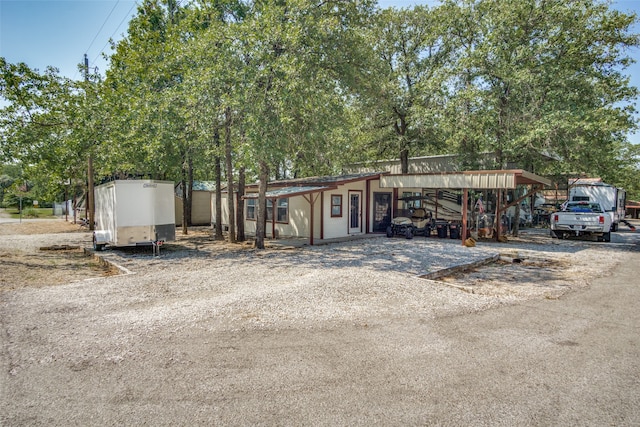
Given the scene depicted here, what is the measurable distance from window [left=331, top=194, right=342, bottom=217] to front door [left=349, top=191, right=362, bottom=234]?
27.5 inches

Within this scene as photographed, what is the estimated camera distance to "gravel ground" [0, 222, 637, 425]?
3.37 m

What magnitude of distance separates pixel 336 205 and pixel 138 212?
8195 mm

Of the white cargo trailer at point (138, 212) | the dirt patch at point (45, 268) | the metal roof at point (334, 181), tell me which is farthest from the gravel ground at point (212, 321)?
the metal roof at point (334, 181)

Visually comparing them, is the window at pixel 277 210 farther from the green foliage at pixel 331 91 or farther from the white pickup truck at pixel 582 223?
the white pickup truck at pixel 582 223

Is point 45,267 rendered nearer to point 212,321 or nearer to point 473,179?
point 212,321

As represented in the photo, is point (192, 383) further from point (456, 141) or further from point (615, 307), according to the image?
point (456, 141)

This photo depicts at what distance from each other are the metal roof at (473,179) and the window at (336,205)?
2.65 meters

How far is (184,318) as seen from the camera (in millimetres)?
5621

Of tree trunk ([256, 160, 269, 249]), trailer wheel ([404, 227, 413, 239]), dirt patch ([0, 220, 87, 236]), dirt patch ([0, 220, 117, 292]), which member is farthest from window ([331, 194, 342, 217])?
dirt patch ([0, 220, 87, 236])

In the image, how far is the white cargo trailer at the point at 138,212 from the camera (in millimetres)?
11484

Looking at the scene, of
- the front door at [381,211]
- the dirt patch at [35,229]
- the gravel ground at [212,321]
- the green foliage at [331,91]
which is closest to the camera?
the gravel ground at [212,321]

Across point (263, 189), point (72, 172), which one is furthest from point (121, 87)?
point (72, 172)

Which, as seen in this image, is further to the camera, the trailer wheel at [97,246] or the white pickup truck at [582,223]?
the white pickup truck at [582,223]

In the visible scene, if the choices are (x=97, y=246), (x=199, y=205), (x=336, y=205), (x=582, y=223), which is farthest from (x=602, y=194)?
(x=97, y=246)
